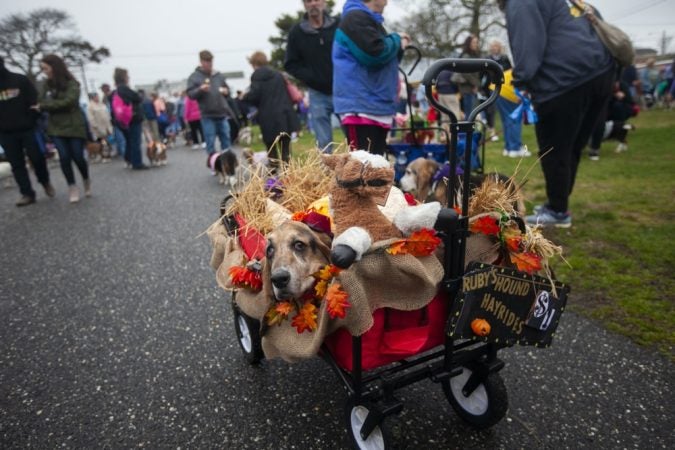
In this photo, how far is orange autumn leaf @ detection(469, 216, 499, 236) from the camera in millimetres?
1533

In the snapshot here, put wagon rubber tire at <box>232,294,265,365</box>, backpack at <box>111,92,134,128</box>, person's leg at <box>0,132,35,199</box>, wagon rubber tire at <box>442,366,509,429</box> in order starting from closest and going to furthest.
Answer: wagon rubber tire at <box>442,366,509,429</box> < wagon rubber tire at <box>232,294,265,365</box> < person's leg at <box>0,132,35,199</box> < backpack at <box>111,92,134,128</box>

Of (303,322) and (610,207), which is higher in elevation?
(303,322)

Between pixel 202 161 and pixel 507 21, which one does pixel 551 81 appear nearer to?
pixel 507 21

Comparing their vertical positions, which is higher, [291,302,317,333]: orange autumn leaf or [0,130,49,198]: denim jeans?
[291,302,317,333]: orange autumn leaf

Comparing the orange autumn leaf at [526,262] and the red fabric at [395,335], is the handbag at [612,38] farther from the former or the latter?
the red fabric at [395,335]

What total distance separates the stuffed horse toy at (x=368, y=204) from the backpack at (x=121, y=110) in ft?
28.6

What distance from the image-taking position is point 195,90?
24.0 ft

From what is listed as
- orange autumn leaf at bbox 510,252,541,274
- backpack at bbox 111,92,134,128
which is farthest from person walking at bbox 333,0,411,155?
backpack at bbox 111,92,134,128

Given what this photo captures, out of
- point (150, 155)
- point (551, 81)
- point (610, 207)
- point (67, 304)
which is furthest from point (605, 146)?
point (150, 155)

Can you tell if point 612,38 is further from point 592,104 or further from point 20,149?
point 20,149

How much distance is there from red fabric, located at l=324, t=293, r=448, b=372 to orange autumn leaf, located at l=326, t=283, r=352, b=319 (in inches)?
9.0

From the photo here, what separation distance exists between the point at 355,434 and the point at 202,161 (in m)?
10.2

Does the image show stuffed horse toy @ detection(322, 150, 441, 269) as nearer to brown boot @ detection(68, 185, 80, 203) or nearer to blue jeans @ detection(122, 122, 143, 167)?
brown boot @ detection(68, 185, 80, 203)

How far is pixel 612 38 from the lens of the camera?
10.6ft
